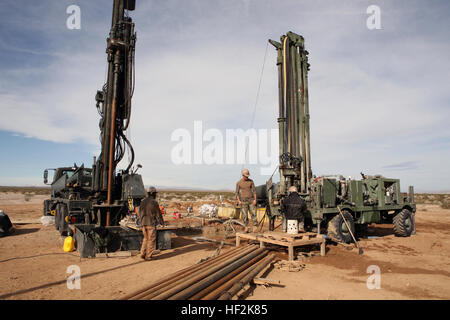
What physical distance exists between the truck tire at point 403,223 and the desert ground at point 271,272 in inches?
64.2

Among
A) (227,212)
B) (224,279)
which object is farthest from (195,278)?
(227,212)

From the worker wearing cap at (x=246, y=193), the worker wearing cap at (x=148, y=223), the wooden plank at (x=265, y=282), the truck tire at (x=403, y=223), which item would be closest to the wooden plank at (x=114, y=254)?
the worker wearing cap at (x=148, y=223)

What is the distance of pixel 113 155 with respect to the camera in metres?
9.54

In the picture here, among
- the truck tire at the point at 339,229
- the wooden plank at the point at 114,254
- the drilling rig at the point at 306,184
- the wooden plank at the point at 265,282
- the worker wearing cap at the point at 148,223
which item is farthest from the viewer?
the drilling rig at the point at 306,184

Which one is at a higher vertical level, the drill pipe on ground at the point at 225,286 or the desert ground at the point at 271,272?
the drill pipe on ground at the point at 225,286

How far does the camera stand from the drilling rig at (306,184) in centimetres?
941

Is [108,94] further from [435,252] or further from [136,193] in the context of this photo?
[435,252]

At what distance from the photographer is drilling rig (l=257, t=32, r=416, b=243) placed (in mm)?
9414

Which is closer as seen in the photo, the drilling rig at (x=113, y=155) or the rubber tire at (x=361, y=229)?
the drilling rig at (x=113, y=155)

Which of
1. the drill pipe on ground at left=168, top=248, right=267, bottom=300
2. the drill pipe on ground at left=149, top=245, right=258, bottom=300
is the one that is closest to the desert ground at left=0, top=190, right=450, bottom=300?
the drill pipe on ground at left=168, top=248, right=267, bottom=300

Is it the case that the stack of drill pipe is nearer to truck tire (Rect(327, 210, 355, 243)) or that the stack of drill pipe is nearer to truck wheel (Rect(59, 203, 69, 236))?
→ truck tire (Rect(327, 210, 355, 243))

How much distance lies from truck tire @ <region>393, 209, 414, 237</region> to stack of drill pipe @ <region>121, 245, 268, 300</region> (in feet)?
26.0

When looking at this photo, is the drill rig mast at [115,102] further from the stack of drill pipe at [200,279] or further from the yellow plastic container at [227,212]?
the yellow plastic container at [227,212]

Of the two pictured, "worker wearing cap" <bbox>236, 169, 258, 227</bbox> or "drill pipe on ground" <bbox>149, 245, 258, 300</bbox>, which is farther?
"worker wearing cap" <bbox>236, 169, 258, 227</bbox>
